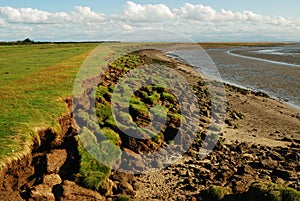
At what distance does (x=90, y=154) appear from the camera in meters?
12.0

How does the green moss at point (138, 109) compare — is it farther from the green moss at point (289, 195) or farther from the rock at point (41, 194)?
the green moss at point (289, 195)

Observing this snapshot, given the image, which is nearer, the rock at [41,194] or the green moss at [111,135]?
the rock at [41,194]

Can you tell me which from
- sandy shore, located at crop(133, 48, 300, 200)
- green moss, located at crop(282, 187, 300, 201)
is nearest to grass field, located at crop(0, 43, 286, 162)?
sandy shore, located at crop(133, 48, 300, 200)

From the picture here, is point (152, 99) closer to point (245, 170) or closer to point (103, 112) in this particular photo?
point (103, 112)

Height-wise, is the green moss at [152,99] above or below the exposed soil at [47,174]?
above

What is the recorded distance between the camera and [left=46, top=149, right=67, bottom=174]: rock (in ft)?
35.5

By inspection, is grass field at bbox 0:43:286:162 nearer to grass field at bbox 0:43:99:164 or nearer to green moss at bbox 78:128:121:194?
grass field at bbox 0:43:99:164

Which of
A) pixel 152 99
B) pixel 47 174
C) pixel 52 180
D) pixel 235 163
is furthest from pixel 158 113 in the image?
pixel 52 180

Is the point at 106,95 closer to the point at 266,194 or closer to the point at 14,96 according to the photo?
the point at 14,96

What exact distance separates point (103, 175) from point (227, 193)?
4.00 m

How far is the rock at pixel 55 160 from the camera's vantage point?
10.8 m

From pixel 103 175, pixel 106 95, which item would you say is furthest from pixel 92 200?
pixel 106 95

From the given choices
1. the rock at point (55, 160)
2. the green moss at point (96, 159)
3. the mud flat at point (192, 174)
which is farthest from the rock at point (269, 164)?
the rock at point (55, 160)

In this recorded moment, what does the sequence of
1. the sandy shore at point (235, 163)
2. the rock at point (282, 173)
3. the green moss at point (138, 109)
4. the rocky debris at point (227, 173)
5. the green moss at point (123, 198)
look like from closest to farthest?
1. the green moss at point (123, 198)
2. the rocky debris at point (227, 173)
3. the sandy shore at point (235, 163)
4. the rock at point (282, 173)
5. the green moss at point (138, 109)
